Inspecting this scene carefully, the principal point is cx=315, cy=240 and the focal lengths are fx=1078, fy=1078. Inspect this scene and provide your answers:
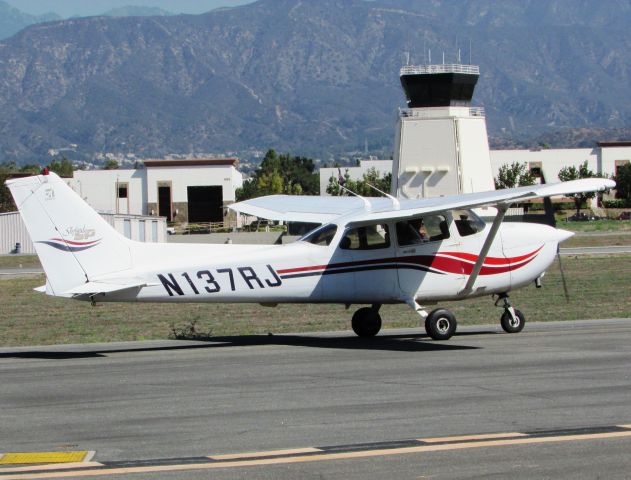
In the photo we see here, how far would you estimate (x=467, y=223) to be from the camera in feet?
56.1

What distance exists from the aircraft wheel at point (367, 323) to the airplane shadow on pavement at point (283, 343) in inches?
5.3

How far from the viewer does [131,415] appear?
36.1 feet

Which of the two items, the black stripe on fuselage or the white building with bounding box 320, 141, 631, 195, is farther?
the white building with bounding box 320, 141, 631, 195

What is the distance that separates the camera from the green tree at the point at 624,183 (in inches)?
4255

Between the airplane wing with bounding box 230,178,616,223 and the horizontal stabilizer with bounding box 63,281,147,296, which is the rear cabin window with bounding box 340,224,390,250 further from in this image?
the horizontal stabilizer with bounding box 63,281,147,296

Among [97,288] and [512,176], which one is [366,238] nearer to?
[97,288]

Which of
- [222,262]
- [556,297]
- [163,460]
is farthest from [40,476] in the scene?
[556,297]

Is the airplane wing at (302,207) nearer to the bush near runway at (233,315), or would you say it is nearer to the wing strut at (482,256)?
the wing strut at (482,256)

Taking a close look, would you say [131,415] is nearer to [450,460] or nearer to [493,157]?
[450,460]

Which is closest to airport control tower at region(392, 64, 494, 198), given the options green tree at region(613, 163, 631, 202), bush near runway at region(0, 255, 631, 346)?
bush near runway at region(0, 255, 631, 346)

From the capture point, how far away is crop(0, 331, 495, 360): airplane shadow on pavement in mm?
16078

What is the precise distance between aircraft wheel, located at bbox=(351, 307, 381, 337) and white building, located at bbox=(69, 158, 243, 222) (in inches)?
3631

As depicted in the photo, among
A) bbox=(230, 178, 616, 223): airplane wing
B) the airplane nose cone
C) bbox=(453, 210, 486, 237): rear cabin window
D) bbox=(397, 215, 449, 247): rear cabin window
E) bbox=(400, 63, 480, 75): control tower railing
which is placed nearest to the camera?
bbox=(230, 178, 616, 223): airplane wing

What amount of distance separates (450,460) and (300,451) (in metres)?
1.31
